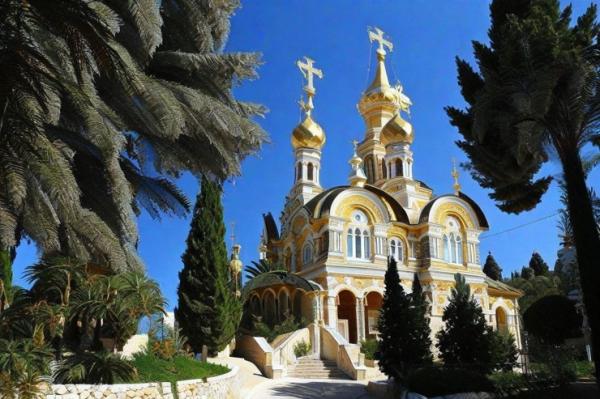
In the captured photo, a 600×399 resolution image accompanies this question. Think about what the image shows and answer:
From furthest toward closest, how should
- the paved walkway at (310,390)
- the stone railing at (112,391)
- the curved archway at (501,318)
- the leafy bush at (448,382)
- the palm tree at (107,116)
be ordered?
the curved archway at (501,318) → the paved walkway at (310,390) → the leafy bush at (448,382) → the stone railing at (112,391) → the palm tree at (107,116)

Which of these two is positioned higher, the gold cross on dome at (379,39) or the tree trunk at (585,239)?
the gold cross on dome at (379,39)

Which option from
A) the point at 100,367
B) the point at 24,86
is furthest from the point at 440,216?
the point at 24,86

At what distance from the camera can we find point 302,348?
23.1m

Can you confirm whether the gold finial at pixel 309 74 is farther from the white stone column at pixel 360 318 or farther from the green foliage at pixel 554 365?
the green foliage at pixel 554 365

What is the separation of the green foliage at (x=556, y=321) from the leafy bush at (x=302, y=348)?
32.2ft

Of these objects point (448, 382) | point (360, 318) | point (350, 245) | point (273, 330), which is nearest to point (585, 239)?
Answer: point (448, 382)

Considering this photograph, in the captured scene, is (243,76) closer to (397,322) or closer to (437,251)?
(397,322)

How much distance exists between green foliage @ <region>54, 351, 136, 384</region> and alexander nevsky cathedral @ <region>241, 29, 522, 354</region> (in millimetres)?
15003

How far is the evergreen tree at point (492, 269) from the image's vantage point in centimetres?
5341

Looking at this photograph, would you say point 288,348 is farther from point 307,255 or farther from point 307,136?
point 307,136

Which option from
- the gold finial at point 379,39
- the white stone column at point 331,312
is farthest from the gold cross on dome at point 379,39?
the white stone column at point 331,312

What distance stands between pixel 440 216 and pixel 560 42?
2183cm

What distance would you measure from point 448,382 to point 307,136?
92.0 feet

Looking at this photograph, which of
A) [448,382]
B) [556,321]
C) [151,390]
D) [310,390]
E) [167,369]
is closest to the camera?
[151,390]
